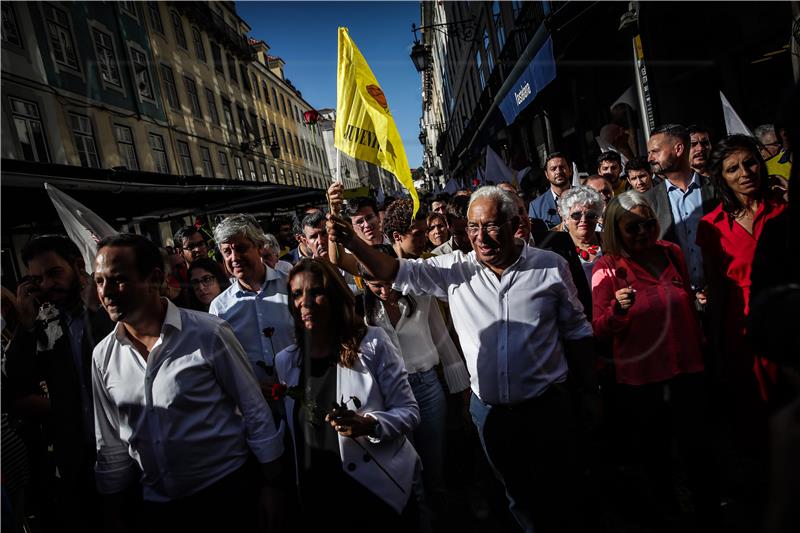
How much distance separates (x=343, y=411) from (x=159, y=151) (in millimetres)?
20681

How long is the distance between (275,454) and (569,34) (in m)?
9.03

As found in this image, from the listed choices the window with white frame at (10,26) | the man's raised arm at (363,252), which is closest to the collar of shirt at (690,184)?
the man's raised arm at (363,252)

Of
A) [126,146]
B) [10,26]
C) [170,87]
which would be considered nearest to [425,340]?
[10,26]

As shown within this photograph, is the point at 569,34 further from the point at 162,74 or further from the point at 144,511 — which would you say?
the point at 162,74

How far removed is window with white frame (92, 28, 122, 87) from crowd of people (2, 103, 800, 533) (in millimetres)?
16950

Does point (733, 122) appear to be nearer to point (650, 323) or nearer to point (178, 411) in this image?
point (650, 323)

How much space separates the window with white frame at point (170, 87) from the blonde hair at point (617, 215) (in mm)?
22419

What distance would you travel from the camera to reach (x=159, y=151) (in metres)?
19.2

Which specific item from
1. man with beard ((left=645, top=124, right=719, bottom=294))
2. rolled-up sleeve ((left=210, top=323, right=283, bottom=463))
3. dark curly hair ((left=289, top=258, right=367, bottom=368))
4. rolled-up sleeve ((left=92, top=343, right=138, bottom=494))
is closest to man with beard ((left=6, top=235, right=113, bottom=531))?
rolled-up sleeve ((left=92, top=343, right=138, bottom=494))

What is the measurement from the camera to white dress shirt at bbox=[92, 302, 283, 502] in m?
2.06

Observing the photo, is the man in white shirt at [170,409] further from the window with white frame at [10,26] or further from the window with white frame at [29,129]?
the window with white frame at [10,26]

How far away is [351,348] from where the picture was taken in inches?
87.8

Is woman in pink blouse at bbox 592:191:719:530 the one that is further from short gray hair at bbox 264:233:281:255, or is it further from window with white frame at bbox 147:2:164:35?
window with white frame at bbox 147:2:164:35

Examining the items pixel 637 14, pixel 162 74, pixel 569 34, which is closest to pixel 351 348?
pixel 637 14
